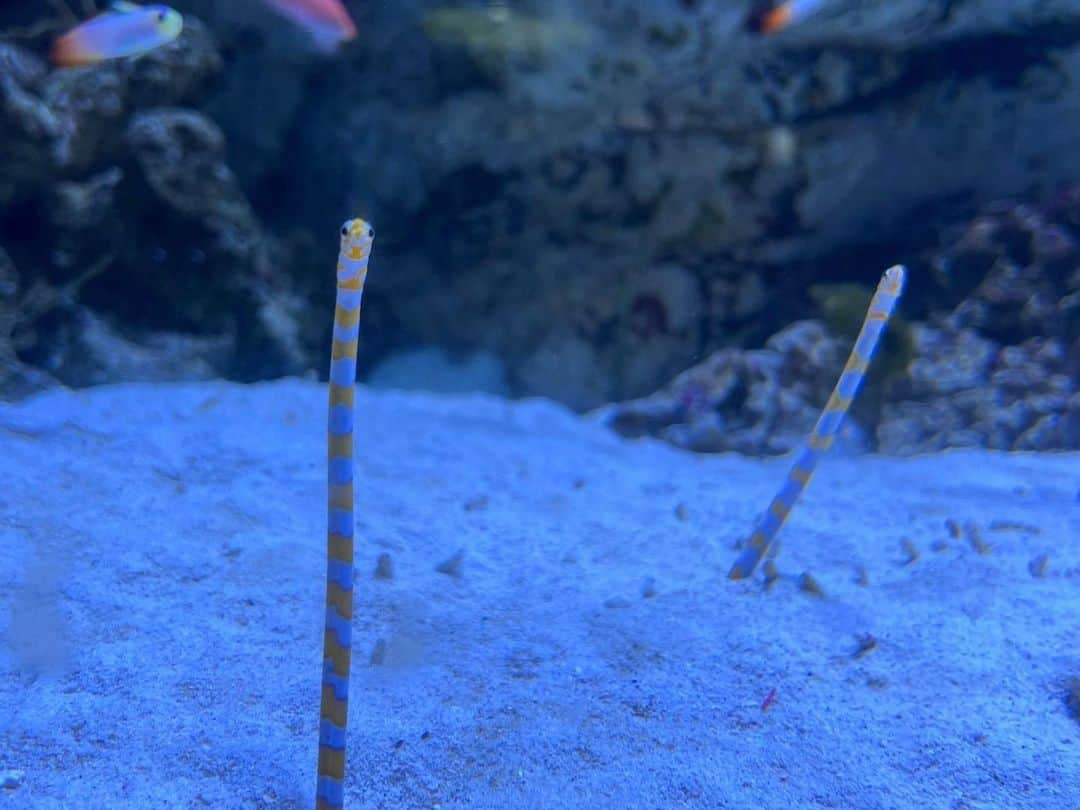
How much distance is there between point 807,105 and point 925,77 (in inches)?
36.2

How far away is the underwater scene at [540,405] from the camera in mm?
1925

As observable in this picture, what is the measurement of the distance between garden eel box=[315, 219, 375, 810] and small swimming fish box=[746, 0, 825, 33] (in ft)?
13.9

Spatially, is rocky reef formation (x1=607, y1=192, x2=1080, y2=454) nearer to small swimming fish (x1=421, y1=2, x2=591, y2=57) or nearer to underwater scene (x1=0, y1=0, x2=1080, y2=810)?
underwater scene (x1=0, y1=0, x2=1080, y2=810)

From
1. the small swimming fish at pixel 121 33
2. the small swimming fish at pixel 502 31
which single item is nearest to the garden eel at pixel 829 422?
the small swimming fish at pixel 121 33

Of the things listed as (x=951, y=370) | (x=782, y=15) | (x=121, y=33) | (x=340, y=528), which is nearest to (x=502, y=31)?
(x=782, y=15)

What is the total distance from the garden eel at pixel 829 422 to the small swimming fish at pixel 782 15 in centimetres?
269

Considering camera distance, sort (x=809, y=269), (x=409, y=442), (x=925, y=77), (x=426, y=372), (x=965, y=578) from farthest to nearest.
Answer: (x=426, y=372)
(x=809, y=269)
(x=925, y=77)
(x=409, y=442)
(x=965, y=578)

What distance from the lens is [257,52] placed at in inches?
242

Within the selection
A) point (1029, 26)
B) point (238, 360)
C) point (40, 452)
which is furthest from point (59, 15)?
point (1029, 26)

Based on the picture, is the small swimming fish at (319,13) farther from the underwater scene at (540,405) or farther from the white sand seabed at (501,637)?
the white sand seabed at (501,637)

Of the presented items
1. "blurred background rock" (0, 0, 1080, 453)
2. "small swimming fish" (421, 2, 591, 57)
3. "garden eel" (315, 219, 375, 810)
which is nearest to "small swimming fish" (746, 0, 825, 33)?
"blurred background rock" (0, 0, 1080, 453)

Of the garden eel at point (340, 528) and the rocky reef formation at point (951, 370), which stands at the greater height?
the rocky reef formation at point (951, 370)

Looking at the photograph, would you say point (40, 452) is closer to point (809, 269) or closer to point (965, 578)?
point (965, 578)

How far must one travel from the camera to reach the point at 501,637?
2.38m
